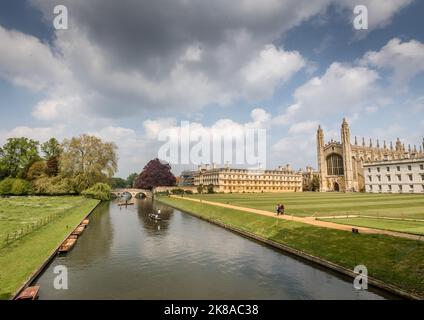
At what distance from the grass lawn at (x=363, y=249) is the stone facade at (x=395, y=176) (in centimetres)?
6819

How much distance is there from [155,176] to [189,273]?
4194 inches

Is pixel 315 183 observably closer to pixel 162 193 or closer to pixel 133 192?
pixel 162 193

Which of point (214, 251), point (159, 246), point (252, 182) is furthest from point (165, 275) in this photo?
point (252, 182)

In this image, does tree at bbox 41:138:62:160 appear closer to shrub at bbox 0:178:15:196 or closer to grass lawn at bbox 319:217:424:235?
shrub at bbox 0:178:15:196

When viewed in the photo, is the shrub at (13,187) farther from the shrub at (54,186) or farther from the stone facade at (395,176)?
the stone facade at (395,176)

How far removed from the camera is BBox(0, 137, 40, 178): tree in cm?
9500

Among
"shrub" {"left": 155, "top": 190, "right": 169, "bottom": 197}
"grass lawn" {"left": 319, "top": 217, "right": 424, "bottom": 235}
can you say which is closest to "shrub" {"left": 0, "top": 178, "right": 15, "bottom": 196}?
"shrub" {"left": 155, "top": 190, "right": 169, "bottom": 197}

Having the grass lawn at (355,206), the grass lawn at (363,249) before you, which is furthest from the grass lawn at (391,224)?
the grass lawn at (355,206)

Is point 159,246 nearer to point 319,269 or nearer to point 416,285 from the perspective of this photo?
point 319,269

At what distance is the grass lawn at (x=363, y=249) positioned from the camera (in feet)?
53.8

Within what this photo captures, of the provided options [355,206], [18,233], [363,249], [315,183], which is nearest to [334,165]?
[315,183]

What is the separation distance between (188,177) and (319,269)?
172m

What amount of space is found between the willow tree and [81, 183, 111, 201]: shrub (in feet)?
6.69

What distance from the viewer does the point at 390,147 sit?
13762cm
